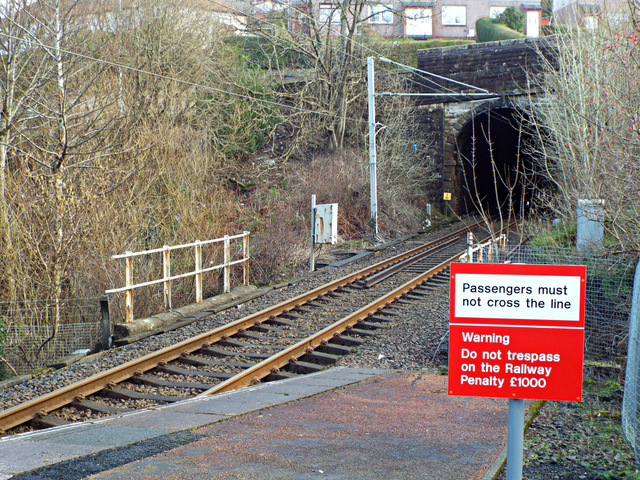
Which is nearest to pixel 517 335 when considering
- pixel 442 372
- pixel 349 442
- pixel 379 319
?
pixel 349 442

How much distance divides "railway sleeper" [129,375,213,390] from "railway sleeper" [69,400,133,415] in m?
0.80

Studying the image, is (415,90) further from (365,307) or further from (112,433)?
(112,433)

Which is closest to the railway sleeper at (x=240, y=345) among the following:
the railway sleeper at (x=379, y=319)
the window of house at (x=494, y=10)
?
the railway sleeper at (x=379, y=319)

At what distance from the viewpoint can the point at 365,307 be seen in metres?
11.6

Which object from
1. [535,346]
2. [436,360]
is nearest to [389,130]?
[436,360]

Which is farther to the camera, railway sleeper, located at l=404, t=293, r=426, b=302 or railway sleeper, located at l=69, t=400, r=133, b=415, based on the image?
railway sleeper, located at l=404, t=293, r=426, b=302

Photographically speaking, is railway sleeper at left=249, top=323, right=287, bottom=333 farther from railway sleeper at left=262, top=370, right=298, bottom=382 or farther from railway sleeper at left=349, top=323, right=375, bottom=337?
railway sleeper at left=262, top=370, right=298, bottom=382

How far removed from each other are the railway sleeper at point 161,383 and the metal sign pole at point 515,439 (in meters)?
5.21

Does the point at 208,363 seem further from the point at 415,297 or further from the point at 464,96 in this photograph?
the point at 464,96

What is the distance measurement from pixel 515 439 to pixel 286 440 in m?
2.33

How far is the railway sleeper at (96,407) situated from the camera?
731cm

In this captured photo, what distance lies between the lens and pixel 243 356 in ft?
30.7

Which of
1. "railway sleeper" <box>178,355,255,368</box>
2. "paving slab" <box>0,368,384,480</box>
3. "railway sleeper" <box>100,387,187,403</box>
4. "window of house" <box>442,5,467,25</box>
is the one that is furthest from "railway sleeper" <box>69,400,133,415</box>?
"window of house" <box>442,5,467,25</box>

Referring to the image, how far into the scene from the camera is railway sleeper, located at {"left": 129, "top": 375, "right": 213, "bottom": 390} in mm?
8039
